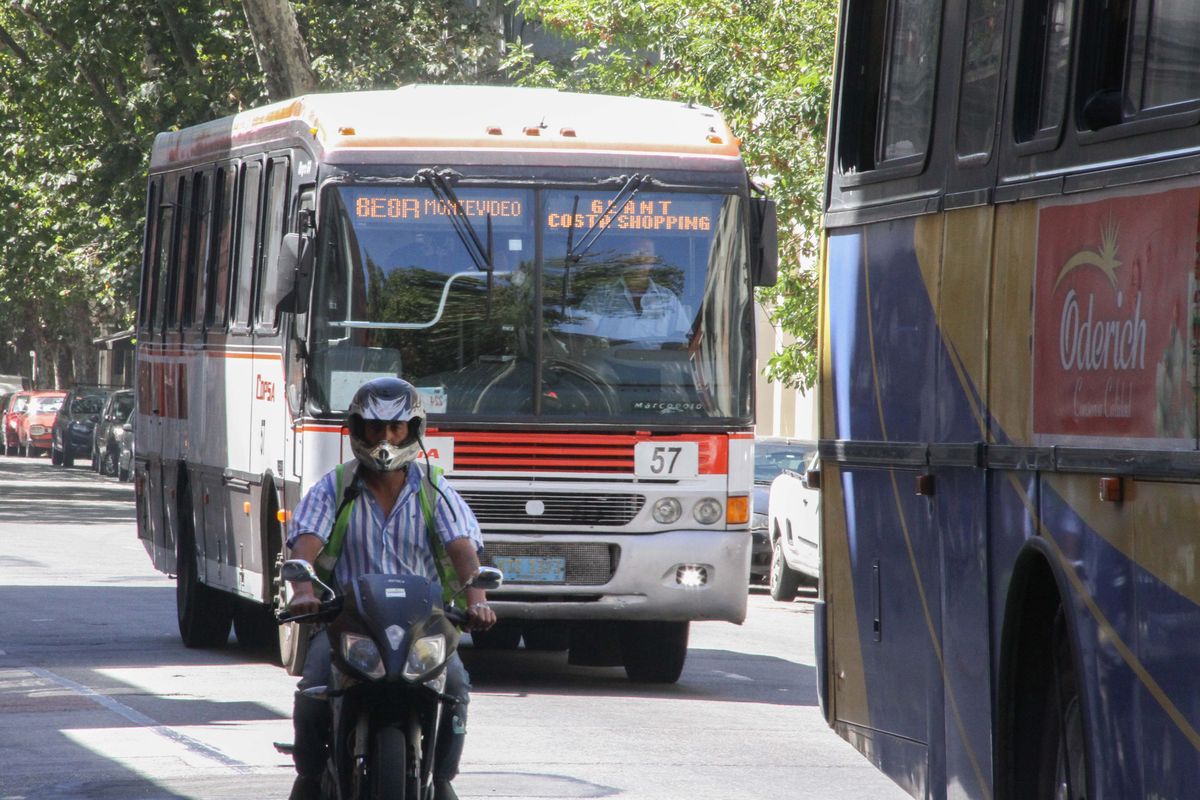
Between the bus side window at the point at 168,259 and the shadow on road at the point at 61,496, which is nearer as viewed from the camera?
the bus side window at the point at 168,259

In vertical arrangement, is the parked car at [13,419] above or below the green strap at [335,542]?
below

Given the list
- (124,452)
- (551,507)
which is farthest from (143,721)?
(124,452)

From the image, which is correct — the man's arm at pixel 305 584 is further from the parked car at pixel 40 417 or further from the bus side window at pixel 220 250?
the parked car at pixel 40 417

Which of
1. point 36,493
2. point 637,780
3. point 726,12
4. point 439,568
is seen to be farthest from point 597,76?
point 439,568

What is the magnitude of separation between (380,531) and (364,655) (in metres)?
0.62

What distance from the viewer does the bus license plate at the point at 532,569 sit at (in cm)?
1261

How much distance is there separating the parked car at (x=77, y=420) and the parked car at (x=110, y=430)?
184 centimetres

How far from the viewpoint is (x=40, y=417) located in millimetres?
62438

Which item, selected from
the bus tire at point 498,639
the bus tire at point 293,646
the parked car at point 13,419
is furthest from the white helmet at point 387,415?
the parked car at point 13,419

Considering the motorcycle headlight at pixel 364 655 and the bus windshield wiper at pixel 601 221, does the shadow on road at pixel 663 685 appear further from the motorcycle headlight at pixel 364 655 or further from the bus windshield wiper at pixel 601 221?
the motorcycle headlight at pixel 364 655

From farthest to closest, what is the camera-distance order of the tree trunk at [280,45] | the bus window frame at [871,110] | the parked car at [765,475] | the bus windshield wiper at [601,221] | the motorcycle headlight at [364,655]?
1. the tree trunk at [280,45]
2. the parked car at [765,475]
3. the bus windshield wiper at [601,221]
4. the bus window frame at [871,110]
5. the motorcycle headlight at [364,655]

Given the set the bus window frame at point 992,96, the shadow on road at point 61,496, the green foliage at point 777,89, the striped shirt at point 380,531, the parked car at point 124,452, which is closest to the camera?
the bus window frame at point 992,96

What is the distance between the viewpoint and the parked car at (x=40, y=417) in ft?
204

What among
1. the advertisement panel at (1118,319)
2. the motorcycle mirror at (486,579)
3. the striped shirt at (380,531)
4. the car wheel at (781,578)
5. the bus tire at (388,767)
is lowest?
the car wheel at (781,578)
